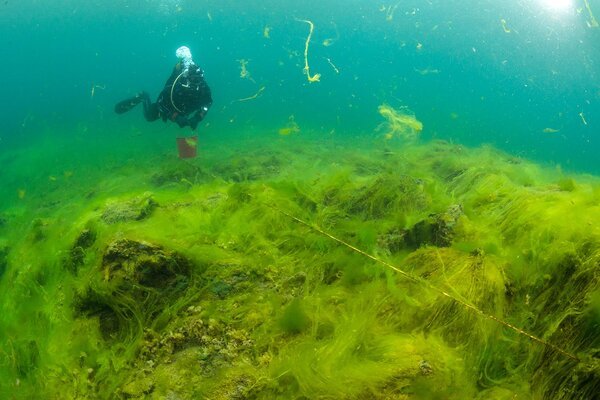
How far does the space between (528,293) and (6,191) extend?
18.6m

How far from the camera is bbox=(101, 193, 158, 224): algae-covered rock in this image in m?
4.45

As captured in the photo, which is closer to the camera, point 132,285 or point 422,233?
point 132,285

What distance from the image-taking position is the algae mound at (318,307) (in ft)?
6.27

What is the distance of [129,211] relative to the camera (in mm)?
4695

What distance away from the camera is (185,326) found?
2395 mm

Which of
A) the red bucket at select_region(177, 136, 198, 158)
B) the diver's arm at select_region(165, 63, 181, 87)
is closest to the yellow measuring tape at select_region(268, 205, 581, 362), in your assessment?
the diver's arm at select_region(165, 63, 181, 87)

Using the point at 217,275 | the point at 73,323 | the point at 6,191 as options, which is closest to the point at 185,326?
the point at 217,275

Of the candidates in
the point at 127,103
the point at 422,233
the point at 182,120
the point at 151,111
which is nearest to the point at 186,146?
the point at 151,111

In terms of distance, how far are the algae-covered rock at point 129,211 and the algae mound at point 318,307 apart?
0.79 metres

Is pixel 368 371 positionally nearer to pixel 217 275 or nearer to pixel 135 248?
pixel 217 275

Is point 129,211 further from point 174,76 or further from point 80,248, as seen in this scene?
point 174,76

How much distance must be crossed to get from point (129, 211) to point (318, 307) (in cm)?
339

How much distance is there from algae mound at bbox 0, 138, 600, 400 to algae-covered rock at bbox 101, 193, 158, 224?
79 centimetres

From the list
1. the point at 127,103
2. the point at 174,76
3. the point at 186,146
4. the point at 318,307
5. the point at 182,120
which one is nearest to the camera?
the point at 318,307
